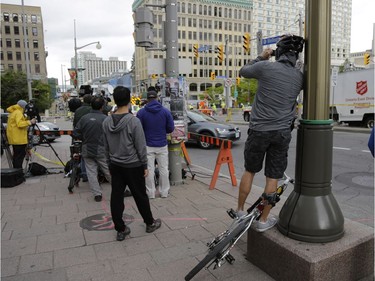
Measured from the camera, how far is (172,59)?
6.66 m

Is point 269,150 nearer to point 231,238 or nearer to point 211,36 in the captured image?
point 231,238

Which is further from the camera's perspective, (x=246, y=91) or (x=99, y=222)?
(x=246, y=91)

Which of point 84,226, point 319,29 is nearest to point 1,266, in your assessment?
point 84,226

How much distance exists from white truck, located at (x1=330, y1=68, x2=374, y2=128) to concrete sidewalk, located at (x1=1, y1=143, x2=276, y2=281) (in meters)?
14.8

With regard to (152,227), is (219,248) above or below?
above

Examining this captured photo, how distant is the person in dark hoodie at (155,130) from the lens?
5.57 m

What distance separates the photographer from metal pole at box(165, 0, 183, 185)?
660 cm

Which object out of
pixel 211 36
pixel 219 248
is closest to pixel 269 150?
pixel 219 248

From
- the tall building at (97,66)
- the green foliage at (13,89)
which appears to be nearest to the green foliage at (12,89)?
the green foliage at (13,89)

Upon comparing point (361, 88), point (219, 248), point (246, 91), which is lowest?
point (219, 248)

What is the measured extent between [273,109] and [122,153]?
73.7 inches

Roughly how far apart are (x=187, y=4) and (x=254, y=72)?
100508mm

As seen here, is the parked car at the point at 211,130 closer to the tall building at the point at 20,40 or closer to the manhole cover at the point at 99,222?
the manhole cover at the point at 99,222

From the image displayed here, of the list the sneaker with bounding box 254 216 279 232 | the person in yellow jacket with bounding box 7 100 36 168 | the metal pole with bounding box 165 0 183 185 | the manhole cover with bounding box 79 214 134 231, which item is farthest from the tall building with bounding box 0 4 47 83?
the sneaker with bounding box 254 216 279 232
